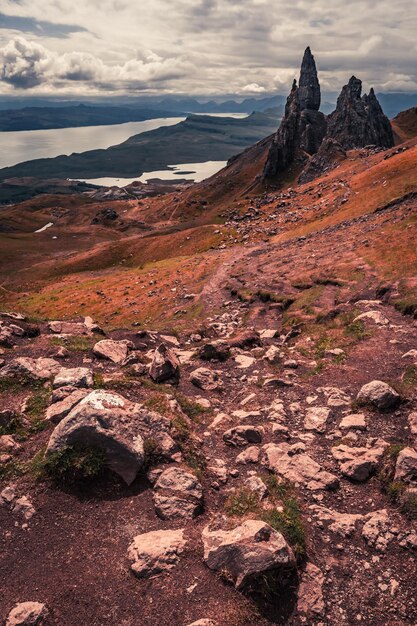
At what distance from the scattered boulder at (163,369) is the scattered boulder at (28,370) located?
18.2ft

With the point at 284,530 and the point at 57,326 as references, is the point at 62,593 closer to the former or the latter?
the point at 284,530

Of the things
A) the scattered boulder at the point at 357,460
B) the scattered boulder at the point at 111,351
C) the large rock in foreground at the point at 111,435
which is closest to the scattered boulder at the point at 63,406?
the large rock in foreground at the point at 111,435

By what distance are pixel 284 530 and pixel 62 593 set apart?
672cm

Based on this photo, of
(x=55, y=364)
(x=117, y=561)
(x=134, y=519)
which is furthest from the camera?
(x=55, y=364)

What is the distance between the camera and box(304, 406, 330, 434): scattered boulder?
19.1 m

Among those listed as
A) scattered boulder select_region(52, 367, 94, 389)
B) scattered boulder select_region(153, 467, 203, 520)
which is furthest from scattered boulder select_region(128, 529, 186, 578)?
scattered boulder select_region(52, 367, 94, 389)

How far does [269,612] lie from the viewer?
34.0ft

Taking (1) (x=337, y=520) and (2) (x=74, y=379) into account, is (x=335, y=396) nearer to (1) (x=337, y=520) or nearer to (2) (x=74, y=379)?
(1) (x=337, y=520)

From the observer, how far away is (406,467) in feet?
48.0

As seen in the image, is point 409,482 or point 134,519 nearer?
point 134,519

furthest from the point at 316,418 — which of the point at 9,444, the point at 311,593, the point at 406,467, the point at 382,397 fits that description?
the point at 9,444

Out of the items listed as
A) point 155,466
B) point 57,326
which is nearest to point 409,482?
point 155,466

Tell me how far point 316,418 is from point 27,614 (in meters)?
14.4

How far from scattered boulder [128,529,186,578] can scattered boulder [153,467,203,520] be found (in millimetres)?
792
